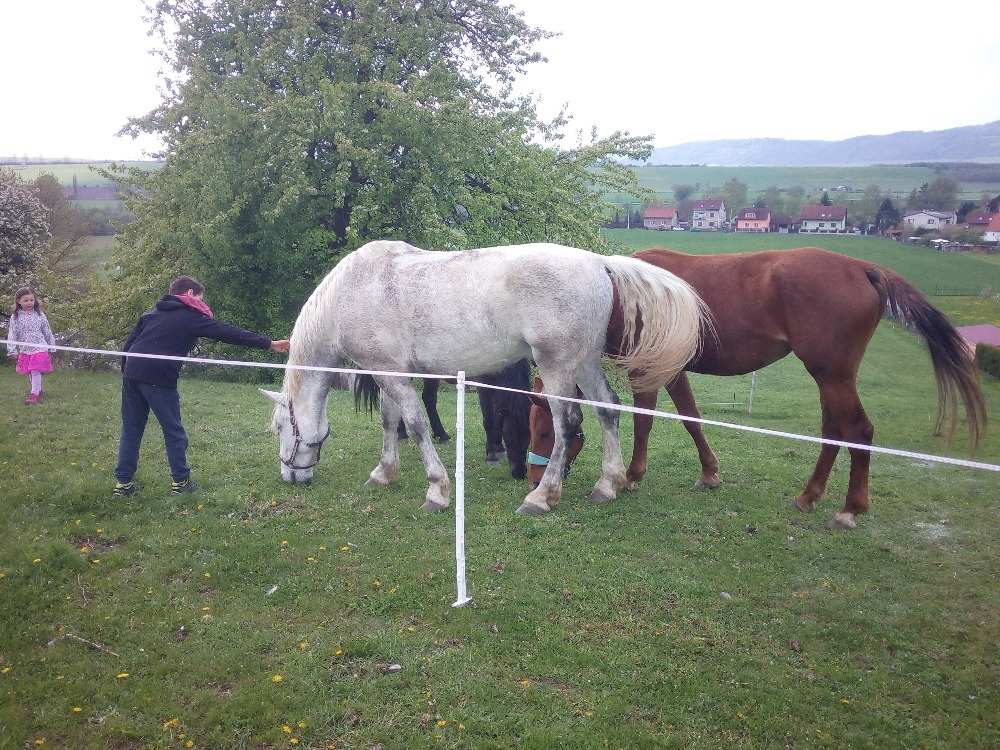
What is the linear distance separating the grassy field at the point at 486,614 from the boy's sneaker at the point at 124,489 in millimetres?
Answer: 204

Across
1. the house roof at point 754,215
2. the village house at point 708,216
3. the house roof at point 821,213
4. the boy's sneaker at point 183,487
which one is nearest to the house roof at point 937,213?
the house roof at point 821,213

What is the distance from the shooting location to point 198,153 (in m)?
13.9

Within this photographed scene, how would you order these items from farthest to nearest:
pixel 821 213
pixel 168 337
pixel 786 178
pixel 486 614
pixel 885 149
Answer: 1. pixel 885 149
2. pixel 786 178
3. pixel 821 213
4. pixel 168 337
5. pixel 486 614

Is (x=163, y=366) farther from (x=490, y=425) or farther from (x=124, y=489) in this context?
(x=490, y=425)

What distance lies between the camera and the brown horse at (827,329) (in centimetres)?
571

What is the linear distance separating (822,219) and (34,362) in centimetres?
4422

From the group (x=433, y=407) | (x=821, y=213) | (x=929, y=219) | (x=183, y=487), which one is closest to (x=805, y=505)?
(x=433, y=407)

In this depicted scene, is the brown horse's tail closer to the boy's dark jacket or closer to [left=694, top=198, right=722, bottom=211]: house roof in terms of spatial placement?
the boy's dark jacket

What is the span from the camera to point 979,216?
107 ft

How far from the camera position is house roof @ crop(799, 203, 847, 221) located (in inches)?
1625

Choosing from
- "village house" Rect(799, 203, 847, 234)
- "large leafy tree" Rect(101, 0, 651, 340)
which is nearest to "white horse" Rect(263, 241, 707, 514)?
"large leafy tree" Rect(101, 0, 651, 340)

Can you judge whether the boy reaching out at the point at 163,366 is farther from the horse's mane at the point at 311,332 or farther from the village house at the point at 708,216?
the village house at the point at 708,216

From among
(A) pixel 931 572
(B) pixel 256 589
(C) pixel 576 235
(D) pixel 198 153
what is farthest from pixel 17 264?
(A) pixel 931 572

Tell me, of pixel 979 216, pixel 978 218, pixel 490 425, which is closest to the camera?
pixel 490 425
